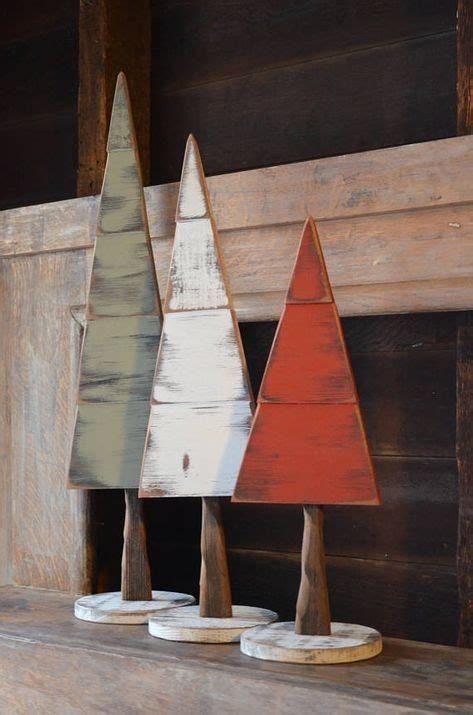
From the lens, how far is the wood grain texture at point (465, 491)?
51.2 inches

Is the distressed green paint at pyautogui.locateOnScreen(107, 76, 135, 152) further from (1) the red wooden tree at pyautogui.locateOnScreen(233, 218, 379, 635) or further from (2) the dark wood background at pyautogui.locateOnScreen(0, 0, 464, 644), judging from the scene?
(1) the red wooden tree at pyautogui.locateOnScreen(233, 218, 379, 635)

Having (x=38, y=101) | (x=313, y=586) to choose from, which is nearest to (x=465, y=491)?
(x=313, y=586)

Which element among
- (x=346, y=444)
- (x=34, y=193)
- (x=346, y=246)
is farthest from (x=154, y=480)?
(x=34, y=193)

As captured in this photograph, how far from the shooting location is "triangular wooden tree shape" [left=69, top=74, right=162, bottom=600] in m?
1.37

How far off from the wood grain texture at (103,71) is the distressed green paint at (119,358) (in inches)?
13.2

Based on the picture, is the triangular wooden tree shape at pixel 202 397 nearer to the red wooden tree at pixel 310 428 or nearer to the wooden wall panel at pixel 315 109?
the red wooden tree at pixel 310 428

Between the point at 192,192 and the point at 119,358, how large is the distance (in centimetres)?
26

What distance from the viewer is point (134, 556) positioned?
1376 millimetres

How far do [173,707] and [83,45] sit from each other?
3.49 ft

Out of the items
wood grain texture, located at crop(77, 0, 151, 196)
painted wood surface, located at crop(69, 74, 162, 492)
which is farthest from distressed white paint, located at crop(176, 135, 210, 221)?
wood grain texture, located at crop(77, 0, 151, 196)

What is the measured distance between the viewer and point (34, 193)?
1814 mm

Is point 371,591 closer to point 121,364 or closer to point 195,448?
point 195,448

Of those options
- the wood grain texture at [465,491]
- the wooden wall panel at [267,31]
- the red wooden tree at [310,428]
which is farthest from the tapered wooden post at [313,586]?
the wooden wall panel at [267,31]

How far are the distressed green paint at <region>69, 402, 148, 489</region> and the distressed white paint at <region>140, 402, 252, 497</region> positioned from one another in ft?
0.27
